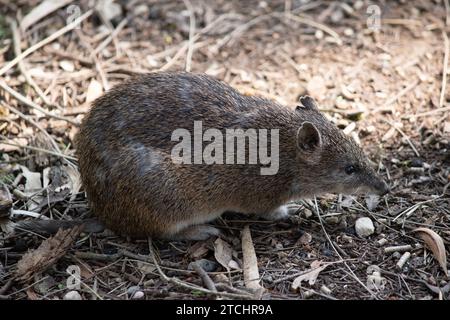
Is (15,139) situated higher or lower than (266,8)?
lower

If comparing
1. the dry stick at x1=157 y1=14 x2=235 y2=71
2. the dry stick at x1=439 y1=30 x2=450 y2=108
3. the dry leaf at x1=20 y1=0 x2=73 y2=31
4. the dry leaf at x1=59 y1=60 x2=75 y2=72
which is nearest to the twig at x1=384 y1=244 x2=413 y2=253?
the dry stick at x1=439 y1=30 x2=450 y2=108

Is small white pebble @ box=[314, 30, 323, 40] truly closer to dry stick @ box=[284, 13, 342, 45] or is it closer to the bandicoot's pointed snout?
dry stick @ box=[284, 13, 342, 45]

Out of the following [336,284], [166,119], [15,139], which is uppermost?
[166,119]

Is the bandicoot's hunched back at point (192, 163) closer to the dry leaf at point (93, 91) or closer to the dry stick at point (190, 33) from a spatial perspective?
the dry leaf at point (93, 91)

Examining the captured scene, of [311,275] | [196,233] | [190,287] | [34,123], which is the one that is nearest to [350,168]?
[311,275]

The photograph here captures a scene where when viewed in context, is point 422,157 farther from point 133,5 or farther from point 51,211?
point 133,5
